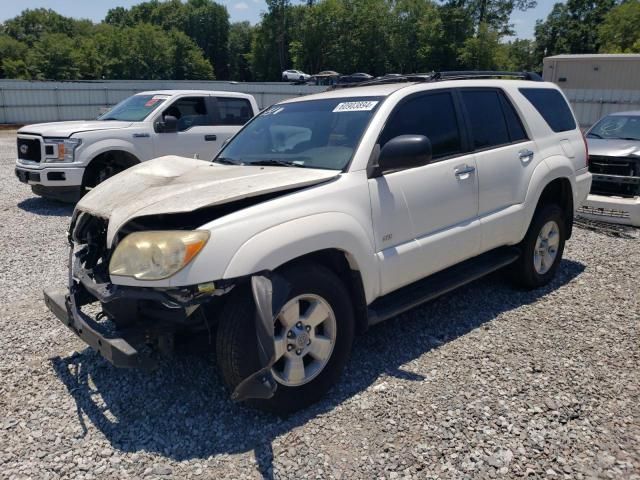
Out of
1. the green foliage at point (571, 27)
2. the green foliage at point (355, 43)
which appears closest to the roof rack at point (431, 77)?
the green foliage at point (355, 43)

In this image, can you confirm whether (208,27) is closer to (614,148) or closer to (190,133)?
(190,133)

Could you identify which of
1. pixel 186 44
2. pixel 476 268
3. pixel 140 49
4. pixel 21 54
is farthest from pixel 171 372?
pixel 186 44

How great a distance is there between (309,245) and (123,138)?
6.63m

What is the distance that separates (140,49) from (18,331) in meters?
78.0

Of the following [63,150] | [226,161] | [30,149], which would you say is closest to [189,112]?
[63,150]

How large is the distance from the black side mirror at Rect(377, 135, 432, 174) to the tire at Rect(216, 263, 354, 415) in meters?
0.83

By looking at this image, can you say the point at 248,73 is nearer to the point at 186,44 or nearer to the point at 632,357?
the point at 186,44

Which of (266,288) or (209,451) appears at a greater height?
(266,288)

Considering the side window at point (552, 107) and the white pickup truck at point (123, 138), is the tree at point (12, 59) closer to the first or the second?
the white pickup truck at point (123, 138)

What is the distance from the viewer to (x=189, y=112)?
9.64 m

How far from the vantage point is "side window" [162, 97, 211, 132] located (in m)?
9.45

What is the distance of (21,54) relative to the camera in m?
64.9

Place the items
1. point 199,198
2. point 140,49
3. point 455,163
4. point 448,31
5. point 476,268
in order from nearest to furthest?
1. point 199,198
2. point 455,163
3. point 476,268
4. point 448,31
5. point 140,49

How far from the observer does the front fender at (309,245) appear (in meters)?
2.84
